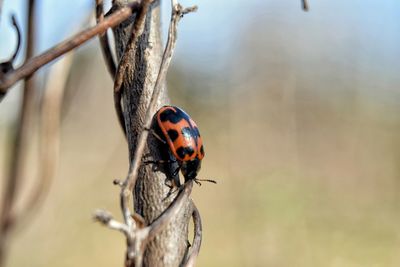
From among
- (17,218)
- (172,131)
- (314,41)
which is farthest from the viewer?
(314,41)

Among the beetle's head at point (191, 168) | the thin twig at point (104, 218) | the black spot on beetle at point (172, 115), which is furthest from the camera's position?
the beetle's head at point (191, 168)

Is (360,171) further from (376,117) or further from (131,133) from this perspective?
(131,133)

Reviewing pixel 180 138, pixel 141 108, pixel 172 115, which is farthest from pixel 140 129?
pixel 180 138

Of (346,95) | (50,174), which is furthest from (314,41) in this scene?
(50,174)

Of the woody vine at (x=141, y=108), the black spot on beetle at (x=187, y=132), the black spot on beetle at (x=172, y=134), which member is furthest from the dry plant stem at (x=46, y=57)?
the black spot on beetle at (x=187, y=132)

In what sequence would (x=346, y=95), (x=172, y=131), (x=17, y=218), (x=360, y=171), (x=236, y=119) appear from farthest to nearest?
(x=360, y=171)
(x=346, y=95)
(x=236, y=119)
(x=17, y=218)
(x=172, y=131)

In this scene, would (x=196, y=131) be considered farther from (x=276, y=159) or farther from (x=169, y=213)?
(x=276, y=159)

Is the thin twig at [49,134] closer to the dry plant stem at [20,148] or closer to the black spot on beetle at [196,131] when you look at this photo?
the dry plant stem at [20,148]
